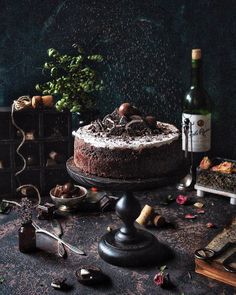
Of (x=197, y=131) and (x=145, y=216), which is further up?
(x=197, y=131)

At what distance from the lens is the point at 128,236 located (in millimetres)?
1512

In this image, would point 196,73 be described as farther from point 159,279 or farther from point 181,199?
point 159,279

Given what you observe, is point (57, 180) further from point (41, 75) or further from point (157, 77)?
point (157, 77)

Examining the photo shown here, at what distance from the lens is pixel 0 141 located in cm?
185

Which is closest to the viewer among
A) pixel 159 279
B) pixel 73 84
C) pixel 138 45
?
pixel 159 279

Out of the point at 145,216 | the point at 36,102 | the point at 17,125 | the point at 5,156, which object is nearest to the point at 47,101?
the point at 36,102

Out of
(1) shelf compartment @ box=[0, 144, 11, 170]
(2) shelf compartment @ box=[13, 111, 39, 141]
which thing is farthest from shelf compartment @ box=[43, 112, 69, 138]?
(1) shelf compartment @ box=[0, 144, 11, 170]

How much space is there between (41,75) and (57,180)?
0.42 m

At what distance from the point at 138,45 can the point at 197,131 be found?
0.42 metres

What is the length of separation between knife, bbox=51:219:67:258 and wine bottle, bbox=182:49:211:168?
20.2 inches

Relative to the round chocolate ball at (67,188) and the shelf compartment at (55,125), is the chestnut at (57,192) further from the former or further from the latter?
the shelf compartment at (55,125)

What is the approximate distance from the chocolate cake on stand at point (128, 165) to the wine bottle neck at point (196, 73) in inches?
16.7

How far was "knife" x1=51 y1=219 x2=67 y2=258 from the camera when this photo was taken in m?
1.48

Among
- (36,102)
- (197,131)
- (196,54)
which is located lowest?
(197,131)
